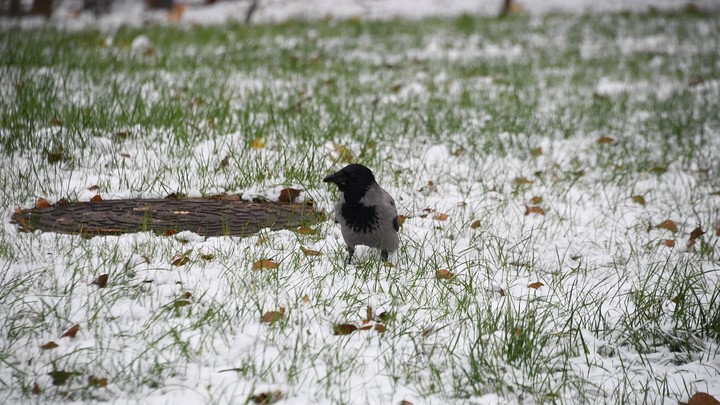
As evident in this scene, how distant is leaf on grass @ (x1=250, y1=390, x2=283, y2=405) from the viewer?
7.45 ft

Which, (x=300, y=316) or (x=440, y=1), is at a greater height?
(x=440, y=1)

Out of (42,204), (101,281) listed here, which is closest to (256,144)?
(42,204)

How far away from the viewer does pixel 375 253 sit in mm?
3531

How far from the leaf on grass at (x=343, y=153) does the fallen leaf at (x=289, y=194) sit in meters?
0.59

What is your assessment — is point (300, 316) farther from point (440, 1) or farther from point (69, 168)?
point (440, 1)

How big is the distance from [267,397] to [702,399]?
1.82m

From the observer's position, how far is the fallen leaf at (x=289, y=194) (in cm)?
399

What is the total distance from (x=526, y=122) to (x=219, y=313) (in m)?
4.55

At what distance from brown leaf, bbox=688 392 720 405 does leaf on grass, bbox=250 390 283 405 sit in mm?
1726

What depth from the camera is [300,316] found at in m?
2.79

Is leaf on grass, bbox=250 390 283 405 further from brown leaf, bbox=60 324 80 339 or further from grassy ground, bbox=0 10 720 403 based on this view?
brown leaf, bbox=60 324 80 339

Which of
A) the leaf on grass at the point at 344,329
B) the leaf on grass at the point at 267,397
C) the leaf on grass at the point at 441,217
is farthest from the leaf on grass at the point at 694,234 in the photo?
the leaf on grass at the point at 267,397

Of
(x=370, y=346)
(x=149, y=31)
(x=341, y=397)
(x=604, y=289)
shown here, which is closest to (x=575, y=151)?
(x=604, y=289)

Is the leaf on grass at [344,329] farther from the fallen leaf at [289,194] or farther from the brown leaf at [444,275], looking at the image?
the fallen leaf at [289,194]
